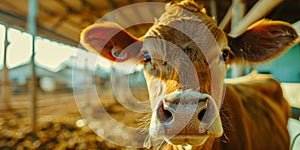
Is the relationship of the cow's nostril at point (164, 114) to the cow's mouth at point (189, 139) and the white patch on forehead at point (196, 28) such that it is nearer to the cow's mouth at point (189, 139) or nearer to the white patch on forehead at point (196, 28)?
the cow's mouth at point (189, 139)

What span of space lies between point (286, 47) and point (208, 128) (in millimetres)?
735

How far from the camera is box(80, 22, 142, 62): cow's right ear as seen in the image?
1.33 metres

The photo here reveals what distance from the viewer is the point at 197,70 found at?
97 cm

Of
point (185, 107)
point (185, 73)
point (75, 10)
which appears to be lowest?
point (185, 107)

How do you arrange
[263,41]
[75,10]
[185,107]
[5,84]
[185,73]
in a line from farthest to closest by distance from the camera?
1. [75,10]
2. [5,84]
3. [263,41]
4. [185,73]
5. [185,107]

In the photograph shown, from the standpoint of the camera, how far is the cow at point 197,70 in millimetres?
850

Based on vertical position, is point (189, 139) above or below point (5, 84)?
below

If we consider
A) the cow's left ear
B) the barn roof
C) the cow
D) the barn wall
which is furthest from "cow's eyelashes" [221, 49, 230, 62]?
the barn wall

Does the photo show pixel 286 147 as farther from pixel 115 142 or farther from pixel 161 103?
pixel 115 142

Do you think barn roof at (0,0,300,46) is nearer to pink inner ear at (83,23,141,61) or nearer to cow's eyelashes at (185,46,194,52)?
pink inner ear at (83,23,141,61)

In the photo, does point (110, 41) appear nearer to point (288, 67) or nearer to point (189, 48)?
point (189, 48)

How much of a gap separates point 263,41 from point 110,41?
2.45 feet

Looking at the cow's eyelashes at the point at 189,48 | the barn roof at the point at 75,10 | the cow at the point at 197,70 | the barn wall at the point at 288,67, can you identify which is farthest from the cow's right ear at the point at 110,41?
the barn wall at the point at 288,67

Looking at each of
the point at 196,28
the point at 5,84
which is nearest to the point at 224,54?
the point at 196,28
